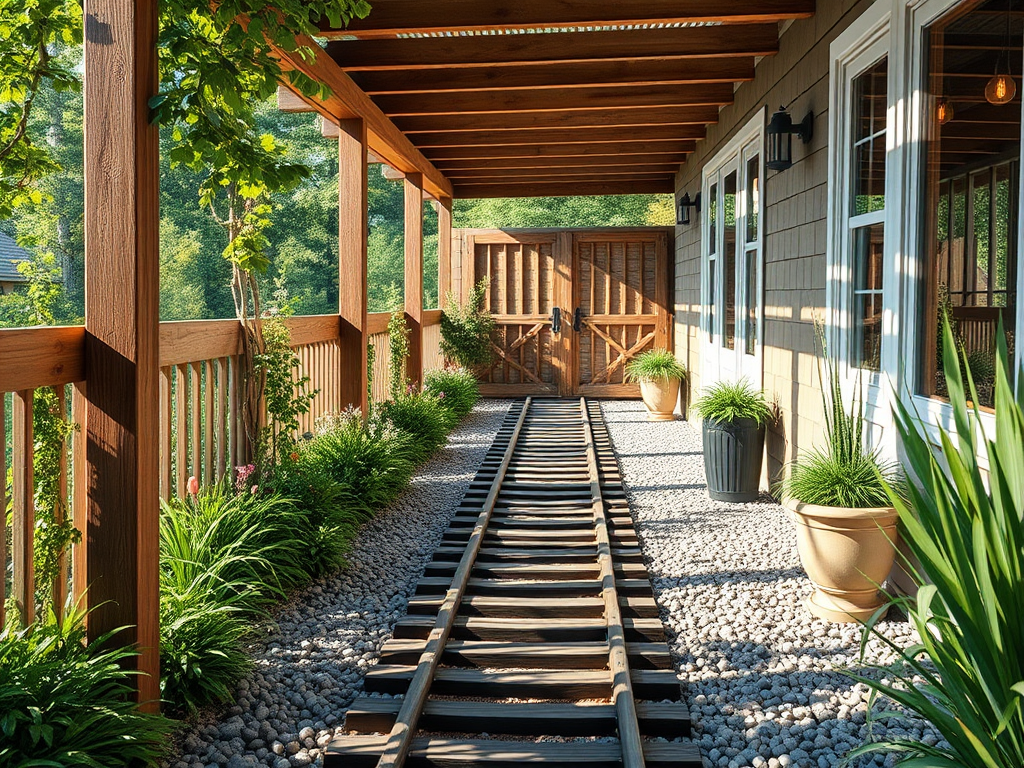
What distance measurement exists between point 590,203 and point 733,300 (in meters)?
21.9

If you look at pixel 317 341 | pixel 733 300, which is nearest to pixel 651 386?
pixel 733 300

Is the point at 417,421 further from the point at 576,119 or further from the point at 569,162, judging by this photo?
the point at 569,162

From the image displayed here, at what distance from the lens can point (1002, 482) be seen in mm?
2045

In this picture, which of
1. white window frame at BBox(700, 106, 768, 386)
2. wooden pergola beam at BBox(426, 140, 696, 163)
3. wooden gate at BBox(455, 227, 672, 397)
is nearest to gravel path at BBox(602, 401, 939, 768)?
white window frame at BBox(700, 106, 768, 386)

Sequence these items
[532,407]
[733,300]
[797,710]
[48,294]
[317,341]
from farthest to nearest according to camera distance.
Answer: [532,407], [733,300], [317,341], [48,294], [797,710]

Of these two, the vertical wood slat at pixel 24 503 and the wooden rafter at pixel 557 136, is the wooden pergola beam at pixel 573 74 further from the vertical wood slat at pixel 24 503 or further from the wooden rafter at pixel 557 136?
the vertical wood slat at pixel 24 503

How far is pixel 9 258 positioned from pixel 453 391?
1236 cm

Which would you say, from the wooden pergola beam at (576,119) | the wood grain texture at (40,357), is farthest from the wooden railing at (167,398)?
the wooden pergola beam at (576,119)

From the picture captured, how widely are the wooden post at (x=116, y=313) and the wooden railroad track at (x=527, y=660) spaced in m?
0.84

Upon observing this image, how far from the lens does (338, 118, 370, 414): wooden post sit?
23.9 feet

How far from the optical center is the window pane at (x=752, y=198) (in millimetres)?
7406

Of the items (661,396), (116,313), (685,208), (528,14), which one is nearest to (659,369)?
(661,396)

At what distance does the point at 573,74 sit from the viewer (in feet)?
24.0

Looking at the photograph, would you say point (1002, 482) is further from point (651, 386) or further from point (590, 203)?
point (590, 203)
